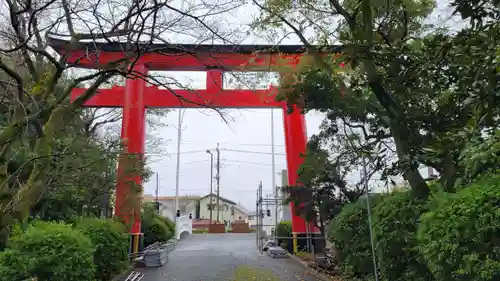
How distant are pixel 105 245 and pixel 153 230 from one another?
973 cm

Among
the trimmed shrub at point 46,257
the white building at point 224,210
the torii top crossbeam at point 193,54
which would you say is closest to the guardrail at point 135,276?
the trimmed shrub at point 46,257

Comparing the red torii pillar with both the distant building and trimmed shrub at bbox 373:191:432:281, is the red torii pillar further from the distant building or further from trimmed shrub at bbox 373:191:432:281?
the distant building

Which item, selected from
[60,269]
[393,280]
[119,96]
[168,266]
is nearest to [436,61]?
[393,280]

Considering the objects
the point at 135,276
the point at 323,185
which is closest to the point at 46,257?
the point at 135,276

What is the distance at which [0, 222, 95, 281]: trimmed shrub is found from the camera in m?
5.61

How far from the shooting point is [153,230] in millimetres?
18234

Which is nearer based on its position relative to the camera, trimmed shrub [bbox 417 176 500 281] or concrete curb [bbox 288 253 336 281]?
trimmed shrub [bbox 417 176 500 281]

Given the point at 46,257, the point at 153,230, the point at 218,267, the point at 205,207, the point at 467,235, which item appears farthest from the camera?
the point at 205,207

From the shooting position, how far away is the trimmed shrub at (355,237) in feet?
25.0

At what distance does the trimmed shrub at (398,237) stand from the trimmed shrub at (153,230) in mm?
12949

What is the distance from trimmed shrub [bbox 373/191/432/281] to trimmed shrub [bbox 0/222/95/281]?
15.3 feet

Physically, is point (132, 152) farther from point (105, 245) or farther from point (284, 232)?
point (284, 232)

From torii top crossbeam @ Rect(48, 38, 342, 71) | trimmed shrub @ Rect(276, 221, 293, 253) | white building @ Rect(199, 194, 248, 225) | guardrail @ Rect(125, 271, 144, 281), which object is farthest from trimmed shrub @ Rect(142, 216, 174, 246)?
white building @ Rect(199, 194, 248, 225)

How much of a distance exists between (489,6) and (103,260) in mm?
8315
